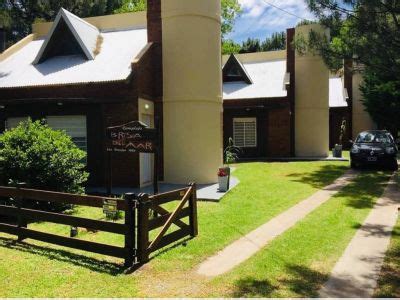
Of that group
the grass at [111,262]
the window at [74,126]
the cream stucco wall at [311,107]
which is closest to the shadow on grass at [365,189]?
the grass at [111,262]

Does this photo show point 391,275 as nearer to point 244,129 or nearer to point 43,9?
point 244,129

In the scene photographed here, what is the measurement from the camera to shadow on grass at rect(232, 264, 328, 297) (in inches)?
208

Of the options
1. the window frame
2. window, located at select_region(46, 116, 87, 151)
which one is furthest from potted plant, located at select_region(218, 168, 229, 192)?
the window frame

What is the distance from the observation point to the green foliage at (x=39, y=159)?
10141mm

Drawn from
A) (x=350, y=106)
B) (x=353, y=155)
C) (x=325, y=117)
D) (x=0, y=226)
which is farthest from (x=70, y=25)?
(x=350, y=106)

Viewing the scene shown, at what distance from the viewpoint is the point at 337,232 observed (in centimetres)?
831

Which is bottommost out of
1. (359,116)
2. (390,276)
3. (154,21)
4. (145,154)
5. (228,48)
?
(390,276)

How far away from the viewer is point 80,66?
14938 mm

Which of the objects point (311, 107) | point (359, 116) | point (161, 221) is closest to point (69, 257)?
point (161, 221)

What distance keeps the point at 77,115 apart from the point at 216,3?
6.42 metres

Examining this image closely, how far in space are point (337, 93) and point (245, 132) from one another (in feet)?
39.4

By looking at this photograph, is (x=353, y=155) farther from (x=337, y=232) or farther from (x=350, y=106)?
(x=350, y=106)

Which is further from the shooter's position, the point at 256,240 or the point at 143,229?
the point at 256,240

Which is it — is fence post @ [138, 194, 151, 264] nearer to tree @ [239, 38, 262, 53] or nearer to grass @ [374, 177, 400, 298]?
grass @ [374, 177, 400, 298]
